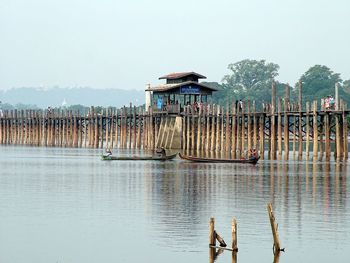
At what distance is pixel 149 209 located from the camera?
128ft

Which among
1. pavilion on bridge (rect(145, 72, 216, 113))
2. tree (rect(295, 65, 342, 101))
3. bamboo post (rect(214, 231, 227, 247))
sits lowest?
bamboo post (rect(214, 231, 227, 247))

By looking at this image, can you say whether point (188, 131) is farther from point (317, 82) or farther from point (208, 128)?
point (317, 82)

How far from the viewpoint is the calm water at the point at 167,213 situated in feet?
96.4

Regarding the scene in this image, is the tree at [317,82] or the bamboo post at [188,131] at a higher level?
the tree at [317,82]

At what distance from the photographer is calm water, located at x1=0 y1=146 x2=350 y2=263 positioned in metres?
29.4

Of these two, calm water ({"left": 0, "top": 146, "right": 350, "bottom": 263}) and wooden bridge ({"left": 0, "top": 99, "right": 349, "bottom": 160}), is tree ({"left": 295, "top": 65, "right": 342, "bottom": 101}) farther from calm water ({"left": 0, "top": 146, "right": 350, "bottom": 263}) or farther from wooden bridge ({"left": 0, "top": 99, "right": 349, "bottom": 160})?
calm water ({"left": 0, "top": 146, "right": 350, "bottom": 263})

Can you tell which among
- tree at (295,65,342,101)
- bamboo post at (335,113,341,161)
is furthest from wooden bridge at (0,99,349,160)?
tree at (295,65,342,101)

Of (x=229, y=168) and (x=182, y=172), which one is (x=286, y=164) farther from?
(x=182, y=172)

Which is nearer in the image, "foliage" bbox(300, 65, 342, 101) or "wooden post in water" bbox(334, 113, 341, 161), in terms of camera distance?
"wooden post in water" bbox(334, 113, 341, 161)

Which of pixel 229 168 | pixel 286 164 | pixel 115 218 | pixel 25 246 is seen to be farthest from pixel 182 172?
pixel 25 246

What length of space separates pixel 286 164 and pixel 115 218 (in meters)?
33.3

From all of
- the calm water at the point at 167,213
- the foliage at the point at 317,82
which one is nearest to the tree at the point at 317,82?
the foliage at the point at 317,82

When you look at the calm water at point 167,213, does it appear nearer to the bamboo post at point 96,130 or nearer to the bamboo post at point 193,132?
the bamboo post at point 193,132

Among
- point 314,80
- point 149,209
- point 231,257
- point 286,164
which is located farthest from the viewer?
point 314,80
